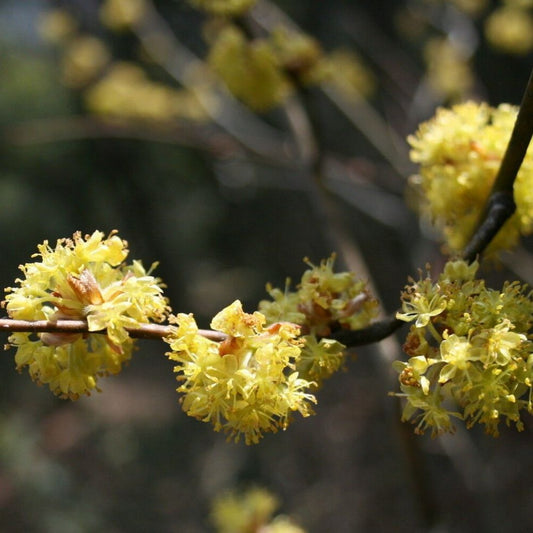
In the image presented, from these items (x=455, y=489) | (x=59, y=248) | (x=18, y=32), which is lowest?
(x=455, y=489)

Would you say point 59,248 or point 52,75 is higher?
point 52,75

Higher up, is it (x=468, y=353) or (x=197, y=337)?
(x=197, y=337)

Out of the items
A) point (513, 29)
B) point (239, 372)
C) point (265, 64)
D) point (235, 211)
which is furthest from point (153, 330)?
point (235, 211)

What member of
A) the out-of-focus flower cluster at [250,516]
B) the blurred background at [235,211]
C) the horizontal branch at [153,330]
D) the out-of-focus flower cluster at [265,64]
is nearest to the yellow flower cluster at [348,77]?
the blurred background at [235,211]

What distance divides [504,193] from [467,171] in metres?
0.22

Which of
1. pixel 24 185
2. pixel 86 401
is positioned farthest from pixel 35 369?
pixel 24 185

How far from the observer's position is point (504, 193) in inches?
57.2

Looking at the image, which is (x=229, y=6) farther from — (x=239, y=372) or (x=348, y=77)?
(x=348, y=77)

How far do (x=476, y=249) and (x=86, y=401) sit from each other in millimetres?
9346

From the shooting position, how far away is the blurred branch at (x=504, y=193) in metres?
1.33

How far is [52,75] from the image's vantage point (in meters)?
12.7

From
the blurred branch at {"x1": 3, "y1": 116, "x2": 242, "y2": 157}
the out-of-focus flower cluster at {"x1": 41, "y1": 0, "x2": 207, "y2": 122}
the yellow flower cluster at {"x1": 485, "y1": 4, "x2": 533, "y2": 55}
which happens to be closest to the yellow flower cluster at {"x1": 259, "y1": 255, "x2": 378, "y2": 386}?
the blurred branch at {"x1": 3, "y1": 116, "x2": 242, "y2": 157}

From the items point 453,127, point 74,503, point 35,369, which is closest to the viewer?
point 35,369

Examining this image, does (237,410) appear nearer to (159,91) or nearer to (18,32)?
(159,91)
